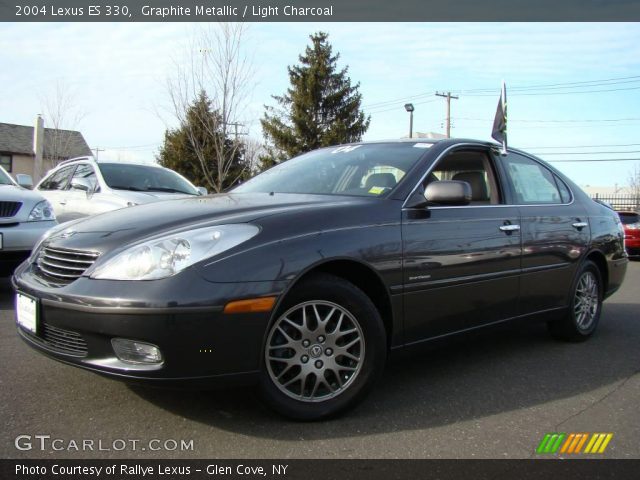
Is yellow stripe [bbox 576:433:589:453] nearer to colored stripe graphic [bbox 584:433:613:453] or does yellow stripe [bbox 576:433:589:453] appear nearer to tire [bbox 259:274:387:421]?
colored stripe graphic [bbox 584:433:613:453]

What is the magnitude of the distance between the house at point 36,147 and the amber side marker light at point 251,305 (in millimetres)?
28162

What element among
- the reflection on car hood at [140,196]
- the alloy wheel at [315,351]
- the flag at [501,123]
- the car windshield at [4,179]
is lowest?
the alloy wheel at [315,351]

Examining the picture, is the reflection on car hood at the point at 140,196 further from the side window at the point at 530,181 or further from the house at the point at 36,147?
the house at the point at 36,147

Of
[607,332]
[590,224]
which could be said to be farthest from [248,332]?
[607,332]

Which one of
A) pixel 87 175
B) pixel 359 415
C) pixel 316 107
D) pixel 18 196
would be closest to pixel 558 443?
pixel 359 415

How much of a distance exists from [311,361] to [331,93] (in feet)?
94.7

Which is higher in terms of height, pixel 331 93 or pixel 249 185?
pixel 331 93

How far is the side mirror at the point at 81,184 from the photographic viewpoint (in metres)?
8.05

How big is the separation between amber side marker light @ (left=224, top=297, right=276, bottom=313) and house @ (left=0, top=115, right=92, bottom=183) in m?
28.2

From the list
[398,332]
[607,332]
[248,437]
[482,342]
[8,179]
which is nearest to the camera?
[248,437]

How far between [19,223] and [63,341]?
3.62 m

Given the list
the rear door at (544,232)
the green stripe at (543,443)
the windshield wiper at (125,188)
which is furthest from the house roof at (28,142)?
the green stripe at (543,443)
